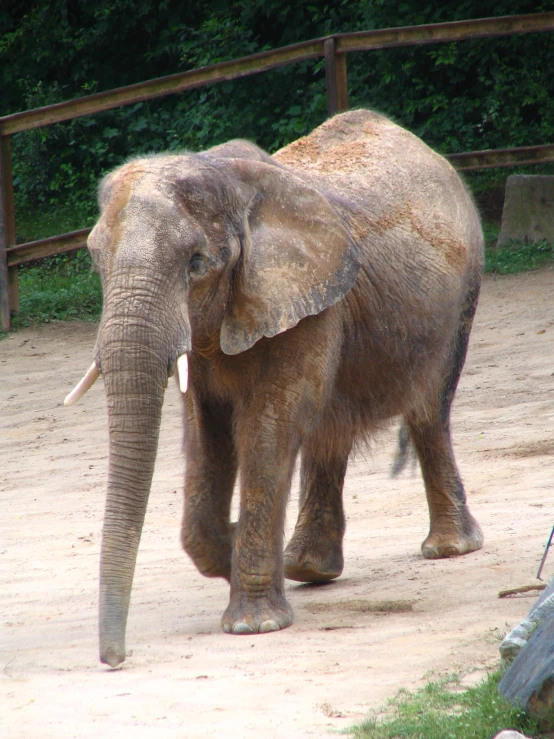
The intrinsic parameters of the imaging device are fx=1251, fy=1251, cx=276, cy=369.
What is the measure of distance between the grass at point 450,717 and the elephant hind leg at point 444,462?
259cm

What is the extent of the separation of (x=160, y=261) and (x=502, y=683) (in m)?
1.95

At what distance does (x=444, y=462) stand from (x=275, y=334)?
216cm

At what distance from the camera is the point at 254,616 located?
5156 mm

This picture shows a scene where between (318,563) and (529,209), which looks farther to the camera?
(529,209)

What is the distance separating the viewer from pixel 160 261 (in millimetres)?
4645

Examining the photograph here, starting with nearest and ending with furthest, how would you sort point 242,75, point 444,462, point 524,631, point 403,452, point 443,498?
point 524,631 < point 443,498 < point 444,462 < point 403,452 < point 242,75

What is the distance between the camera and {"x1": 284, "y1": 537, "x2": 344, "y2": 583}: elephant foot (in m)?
6.16

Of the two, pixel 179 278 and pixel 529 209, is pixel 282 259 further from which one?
pixel 529 209

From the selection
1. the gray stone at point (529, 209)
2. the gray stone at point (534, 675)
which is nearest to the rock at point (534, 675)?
the gray stone at point (534, 675)

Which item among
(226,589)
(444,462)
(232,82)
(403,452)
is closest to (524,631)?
(226,589)

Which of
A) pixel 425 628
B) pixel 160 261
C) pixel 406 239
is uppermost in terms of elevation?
pixel 160 261

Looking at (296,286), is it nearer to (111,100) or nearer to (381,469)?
(381,469)

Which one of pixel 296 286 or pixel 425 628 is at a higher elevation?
pixel 296 286

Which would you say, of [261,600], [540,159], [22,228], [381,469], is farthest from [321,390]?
[22,228]
